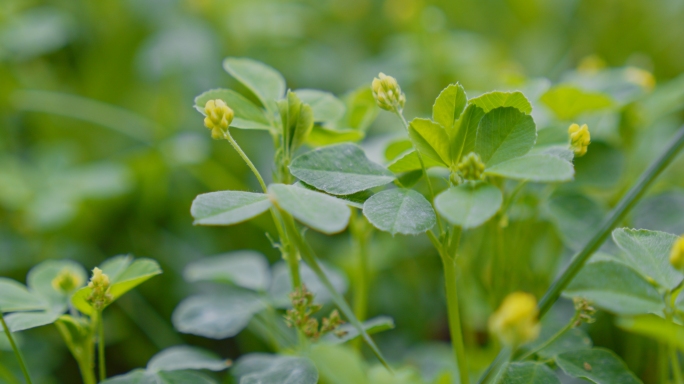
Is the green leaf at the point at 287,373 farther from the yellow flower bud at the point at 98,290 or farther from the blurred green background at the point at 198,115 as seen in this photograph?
the blurred green background at the point at 198,115

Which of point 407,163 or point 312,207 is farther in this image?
point 407,163

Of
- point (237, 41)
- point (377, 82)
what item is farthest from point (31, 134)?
point (377, 82)

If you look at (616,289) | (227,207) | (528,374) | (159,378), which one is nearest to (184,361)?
(159,378)

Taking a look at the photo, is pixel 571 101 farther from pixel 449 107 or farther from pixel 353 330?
pixel 353 330

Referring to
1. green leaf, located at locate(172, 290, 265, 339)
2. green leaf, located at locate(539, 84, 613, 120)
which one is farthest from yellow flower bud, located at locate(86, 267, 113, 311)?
green leaf, located at locate(539, 84, 613, 120)

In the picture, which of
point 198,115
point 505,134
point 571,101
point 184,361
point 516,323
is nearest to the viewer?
point 516,323

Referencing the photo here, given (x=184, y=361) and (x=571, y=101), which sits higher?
(x=571, y=101)

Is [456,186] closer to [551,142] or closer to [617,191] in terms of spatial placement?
[551,142]
